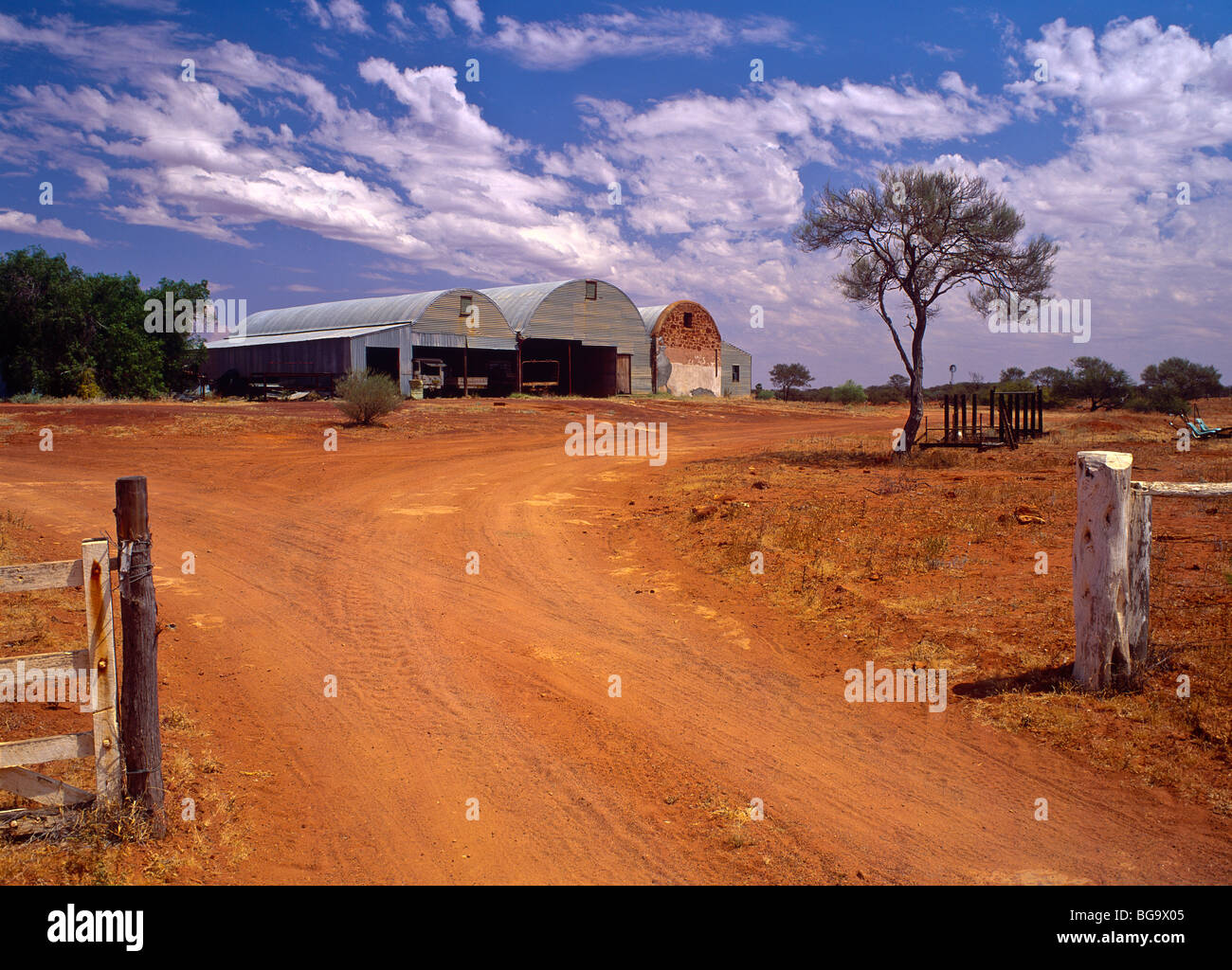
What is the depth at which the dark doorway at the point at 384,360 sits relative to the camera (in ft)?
129

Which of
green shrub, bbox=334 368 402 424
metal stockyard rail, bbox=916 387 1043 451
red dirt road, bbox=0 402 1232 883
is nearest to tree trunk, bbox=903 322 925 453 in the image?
metal stockyard rail, bbox=916 387 1043 451

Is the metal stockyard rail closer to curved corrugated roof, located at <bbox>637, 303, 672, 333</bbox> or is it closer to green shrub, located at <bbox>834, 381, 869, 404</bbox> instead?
curved corrugated roof, located at <bbox>637, 303, 672, 333</bbox>

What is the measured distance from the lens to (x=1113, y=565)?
6371mm

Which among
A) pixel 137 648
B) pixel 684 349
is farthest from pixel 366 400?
pixel 684 349

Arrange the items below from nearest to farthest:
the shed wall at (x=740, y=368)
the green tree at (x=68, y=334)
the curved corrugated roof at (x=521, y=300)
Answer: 1. the green tree at (x=68, y=334)
2. the curved corrugated roof at (x=521, y=300)
3. the shed wall at (x=740, y=368)

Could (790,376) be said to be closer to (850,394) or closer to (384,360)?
(850,394)

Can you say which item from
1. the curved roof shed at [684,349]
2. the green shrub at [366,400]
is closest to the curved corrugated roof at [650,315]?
the curved roof shed at [684,349]

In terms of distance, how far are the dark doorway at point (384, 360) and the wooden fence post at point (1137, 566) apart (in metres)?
35.8

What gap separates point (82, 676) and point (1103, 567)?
22.2ft

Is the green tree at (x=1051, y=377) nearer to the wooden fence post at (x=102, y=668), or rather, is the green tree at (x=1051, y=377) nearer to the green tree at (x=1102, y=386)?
the green tree at (x=1102, y=386)

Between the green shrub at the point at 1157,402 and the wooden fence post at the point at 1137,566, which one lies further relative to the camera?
the green shrub at the point at 1157,402
